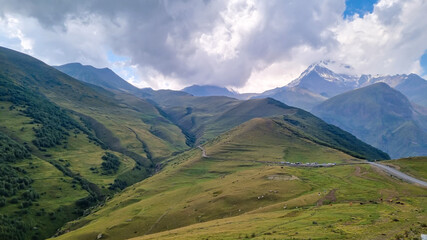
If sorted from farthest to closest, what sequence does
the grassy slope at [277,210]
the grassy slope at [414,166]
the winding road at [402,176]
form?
the grassy slope at [414,166] → the winding road at [402,176] → the grassy slope at [277,210]

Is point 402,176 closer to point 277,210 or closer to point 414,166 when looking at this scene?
point 414,166

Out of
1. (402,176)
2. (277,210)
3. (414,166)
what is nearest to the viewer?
(277,210)

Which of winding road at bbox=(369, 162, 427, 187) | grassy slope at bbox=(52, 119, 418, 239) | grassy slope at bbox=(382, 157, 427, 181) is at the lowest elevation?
grassy slope at bbox=(52, 119, 418, 239)

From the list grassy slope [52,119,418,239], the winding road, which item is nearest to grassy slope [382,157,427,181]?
the winding road

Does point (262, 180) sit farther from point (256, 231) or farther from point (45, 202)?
point (45, 202)

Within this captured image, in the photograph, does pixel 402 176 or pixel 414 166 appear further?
pixel 414 166

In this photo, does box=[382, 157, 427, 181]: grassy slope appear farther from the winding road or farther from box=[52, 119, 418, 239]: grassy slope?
box=[52, 119, 418, 239]: grassy slope

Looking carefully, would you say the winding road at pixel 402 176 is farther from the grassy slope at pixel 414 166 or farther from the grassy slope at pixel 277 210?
the grassy slope at pixel 277 210

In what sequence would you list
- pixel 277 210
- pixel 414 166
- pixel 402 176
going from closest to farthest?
1. pixel 277 210
2. pixel 402 176
3. pixel 414 166

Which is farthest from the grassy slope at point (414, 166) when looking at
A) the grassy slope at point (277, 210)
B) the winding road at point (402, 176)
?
the grassy slope at point (277, 210)

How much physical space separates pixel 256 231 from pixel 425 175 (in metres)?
106

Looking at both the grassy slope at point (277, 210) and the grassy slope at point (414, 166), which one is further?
the grassy slope at point (414, 166)

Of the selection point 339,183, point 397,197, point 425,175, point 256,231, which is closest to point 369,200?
point 397,197

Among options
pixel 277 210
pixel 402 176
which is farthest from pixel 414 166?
pixel 277 210
